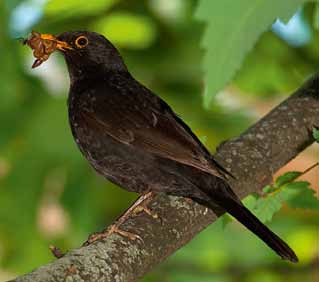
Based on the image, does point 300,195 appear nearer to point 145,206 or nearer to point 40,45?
point 145,206

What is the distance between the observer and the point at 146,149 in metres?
3.36

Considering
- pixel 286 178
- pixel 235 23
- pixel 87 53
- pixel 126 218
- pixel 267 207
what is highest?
pixel 235 23

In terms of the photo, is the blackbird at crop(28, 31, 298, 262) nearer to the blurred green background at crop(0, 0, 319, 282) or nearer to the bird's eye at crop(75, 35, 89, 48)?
the bird's eye at crop(75, 35, 89, 48)

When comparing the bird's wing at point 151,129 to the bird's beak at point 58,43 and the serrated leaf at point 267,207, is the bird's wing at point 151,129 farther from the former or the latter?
the bird's beak at point 58,43

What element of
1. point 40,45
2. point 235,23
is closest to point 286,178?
point 235,23

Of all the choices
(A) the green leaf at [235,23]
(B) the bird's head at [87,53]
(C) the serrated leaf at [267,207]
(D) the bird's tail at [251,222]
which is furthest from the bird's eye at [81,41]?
(A) the green leaf at [235,23]

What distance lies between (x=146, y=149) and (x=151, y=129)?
0.09 meters

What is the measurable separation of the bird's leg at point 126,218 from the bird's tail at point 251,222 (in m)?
0.30

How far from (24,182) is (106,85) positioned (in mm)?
916

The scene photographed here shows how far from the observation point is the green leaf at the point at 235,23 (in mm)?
1613

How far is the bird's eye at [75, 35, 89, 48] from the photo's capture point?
159 inches

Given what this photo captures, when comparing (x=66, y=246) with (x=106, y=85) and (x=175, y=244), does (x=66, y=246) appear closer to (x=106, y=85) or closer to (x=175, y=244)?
(x=106, y=85)

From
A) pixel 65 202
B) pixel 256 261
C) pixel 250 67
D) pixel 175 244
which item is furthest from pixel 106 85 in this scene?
pixel 256 261

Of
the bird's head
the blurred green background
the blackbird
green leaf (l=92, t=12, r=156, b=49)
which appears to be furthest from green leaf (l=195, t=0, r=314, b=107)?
green leaf (l=92, t=12, r=156, b=49)
